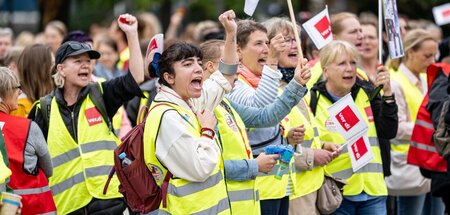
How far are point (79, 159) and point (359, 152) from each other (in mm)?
2339

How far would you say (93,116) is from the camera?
8969 millimetres

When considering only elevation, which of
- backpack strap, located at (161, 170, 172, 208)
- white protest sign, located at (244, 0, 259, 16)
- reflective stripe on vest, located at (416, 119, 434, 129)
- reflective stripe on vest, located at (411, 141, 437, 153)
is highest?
white protest sign, located at (244, 0, 259, 16)

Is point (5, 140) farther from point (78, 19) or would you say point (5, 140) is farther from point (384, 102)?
point (78, 19)

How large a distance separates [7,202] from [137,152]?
1040mm

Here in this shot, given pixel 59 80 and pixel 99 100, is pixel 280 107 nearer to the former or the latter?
pixel 99 100

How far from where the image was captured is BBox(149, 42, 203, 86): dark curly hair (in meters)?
7.37

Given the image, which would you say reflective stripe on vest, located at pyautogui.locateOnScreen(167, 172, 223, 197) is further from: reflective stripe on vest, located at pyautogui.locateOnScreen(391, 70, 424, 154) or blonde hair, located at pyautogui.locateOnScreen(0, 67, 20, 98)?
reflective stripe on vest, located at pyautogui.locateOnScreen(391, 70, 424, 154)

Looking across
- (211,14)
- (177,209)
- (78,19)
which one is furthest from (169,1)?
(177,209)

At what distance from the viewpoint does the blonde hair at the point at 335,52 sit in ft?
31.9

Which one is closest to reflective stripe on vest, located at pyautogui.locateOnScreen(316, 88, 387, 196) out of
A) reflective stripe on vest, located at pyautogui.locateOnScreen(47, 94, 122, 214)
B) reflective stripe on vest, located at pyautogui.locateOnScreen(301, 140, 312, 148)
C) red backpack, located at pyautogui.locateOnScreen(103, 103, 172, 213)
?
reflective stripe on vest, located at pyautogui.locateOnScreen(301, 140, 312, 148)

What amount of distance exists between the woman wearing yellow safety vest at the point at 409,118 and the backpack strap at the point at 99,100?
3.36 metres

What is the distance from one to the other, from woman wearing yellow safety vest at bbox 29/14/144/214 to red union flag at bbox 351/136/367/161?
1.89m

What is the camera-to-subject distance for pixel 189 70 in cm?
735

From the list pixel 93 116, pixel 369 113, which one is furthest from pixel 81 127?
pixel 369 113
